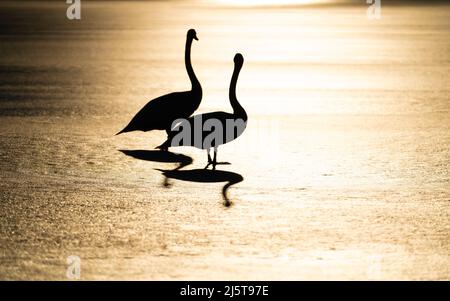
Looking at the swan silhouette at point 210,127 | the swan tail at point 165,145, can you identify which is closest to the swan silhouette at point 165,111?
the swan tail at point 165,145

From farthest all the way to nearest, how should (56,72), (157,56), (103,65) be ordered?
1. (157,56)
2. (103,65)
3. (56,72)

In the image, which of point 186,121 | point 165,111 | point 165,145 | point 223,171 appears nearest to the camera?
point 223,171

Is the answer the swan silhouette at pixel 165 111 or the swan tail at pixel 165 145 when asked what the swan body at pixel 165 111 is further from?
the swan tail at pixel 165 145

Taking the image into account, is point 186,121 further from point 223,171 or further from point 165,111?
point 165,111

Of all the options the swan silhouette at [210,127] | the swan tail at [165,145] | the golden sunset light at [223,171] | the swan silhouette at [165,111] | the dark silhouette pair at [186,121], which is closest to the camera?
the golden sunset light at [223,171]

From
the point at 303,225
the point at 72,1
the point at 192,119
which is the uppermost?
the point at 72,1

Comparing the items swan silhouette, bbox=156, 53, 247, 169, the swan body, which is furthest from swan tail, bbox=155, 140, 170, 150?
the swan body

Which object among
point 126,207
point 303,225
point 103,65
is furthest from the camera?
point 103,65

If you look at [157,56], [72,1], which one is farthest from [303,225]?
[72,1]

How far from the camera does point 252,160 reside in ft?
36.3

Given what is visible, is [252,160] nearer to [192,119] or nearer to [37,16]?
[192,119]

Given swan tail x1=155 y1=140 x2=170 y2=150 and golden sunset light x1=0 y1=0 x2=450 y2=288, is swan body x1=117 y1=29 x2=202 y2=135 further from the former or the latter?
swan tail x1=155 y1=140 x2=170 y2=150

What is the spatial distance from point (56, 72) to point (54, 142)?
27.8 feet

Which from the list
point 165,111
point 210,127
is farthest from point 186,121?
point 165,111
